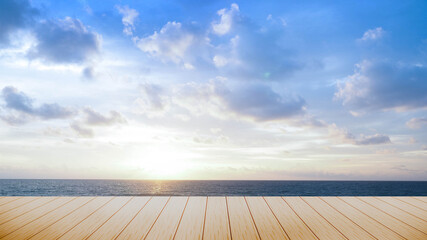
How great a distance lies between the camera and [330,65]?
34.2 feet

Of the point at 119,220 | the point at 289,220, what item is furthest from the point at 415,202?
the point at 119,220

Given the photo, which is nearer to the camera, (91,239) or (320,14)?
(91,239)

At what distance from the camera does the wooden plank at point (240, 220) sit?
7.56 ft

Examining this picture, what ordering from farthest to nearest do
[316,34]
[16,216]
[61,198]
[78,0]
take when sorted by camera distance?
[316,34] → [78,0] → [61,198] → [16,216]

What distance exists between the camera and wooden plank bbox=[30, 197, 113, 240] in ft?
7.43

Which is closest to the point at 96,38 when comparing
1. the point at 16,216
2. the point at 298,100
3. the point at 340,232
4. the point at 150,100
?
the point at 150,100

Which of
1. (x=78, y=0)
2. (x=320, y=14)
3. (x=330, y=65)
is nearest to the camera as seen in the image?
(x=78, y=0)

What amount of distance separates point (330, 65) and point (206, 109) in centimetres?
1368

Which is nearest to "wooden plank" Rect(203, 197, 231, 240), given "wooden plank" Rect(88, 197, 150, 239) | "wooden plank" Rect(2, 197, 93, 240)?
"wooden plank" Rect(88, 197, 150, 239)

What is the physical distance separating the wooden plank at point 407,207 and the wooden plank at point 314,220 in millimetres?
1211

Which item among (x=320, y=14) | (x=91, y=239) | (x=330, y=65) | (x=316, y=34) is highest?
(x=316, y=34)

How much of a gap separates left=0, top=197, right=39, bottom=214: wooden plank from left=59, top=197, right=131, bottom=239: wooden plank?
1.14 meters

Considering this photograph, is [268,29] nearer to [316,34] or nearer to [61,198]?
[316,34]

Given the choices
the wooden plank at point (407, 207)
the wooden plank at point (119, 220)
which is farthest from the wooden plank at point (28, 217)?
the wooden plank at point (407, 207)
